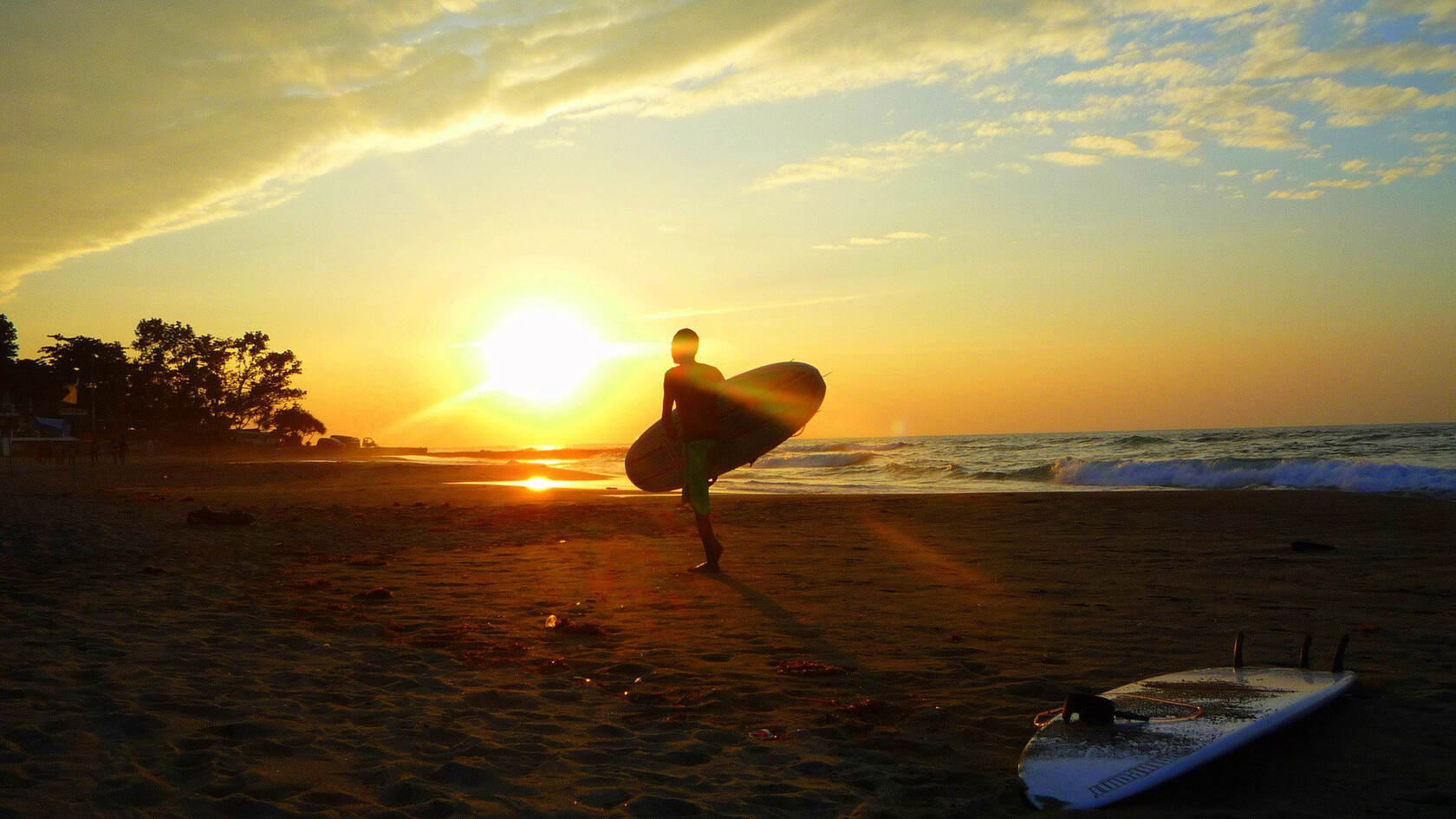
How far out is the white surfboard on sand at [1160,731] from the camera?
2.71 metres

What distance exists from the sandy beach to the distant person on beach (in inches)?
20.7

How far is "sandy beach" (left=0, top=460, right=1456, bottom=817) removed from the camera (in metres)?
2.71

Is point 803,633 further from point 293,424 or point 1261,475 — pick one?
point 293,424

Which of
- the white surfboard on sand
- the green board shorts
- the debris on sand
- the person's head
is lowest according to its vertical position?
the white surfboard on sand

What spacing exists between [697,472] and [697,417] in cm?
46

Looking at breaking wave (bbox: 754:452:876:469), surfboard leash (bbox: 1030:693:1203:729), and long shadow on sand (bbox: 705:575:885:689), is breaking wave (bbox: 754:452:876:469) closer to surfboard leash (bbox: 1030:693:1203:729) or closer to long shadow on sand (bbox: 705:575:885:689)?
long shadow on sand (bbox: 705:575:885:689)

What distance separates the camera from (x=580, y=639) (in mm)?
4930

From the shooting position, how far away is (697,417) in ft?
24.6

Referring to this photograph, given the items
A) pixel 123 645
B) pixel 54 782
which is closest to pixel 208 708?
pixel 54 782

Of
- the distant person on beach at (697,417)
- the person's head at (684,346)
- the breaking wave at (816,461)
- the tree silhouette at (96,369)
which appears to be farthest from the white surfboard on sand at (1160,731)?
the tree silhouette at (96,369)

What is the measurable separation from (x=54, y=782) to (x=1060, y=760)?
2.95m

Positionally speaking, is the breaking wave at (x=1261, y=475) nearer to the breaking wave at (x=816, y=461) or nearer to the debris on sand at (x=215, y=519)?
the breaking wave at (x=816, y=461)

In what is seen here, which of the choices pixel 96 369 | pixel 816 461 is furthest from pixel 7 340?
pixel 816 461

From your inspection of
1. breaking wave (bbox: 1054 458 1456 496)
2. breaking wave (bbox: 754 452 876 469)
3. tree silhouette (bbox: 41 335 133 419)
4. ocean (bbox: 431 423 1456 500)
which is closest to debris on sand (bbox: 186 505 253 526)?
ocean (bbox: 431 423 1456 500)
